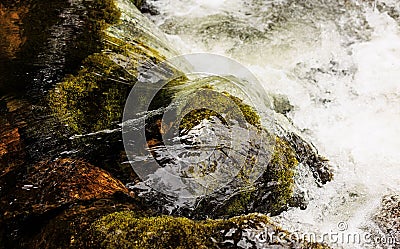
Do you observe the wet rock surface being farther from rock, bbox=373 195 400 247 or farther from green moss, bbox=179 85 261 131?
rock, bbox=373 195 400 247

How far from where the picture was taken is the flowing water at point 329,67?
424cm

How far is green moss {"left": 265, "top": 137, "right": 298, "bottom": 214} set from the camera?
3660 mm

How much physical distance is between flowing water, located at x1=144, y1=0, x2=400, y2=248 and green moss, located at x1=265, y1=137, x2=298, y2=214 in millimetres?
138

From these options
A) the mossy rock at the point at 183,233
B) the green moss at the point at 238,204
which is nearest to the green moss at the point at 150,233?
the mossy rock at the point at 183,233

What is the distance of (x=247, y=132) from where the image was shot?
3.69 meters

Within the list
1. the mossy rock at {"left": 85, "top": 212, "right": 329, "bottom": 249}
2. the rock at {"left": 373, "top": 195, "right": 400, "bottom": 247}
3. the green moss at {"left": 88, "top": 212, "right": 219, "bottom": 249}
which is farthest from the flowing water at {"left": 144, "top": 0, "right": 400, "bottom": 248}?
the green moss at {"left": 88, "top": 212, "right": 219, "bottom": 249}

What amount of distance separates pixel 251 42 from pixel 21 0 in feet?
12.2

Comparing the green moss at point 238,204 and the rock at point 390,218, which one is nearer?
the rock at point 390,218

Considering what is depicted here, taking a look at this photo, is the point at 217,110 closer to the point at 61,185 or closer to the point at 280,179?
the point at 280,179

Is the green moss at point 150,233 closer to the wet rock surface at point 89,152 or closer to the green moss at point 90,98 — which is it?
the wet rock surface at point 89,152

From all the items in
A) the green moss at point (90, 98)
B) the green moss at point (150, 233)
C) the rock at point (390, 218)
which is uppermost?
the green moss at point (90, 98)

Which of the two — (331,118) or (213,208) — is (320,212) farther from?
(331,118)

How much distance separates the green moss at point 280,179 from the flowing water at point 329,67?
14cm

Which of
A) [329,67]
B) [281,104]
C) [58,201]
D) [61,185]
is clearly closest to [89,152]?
[61,185]
